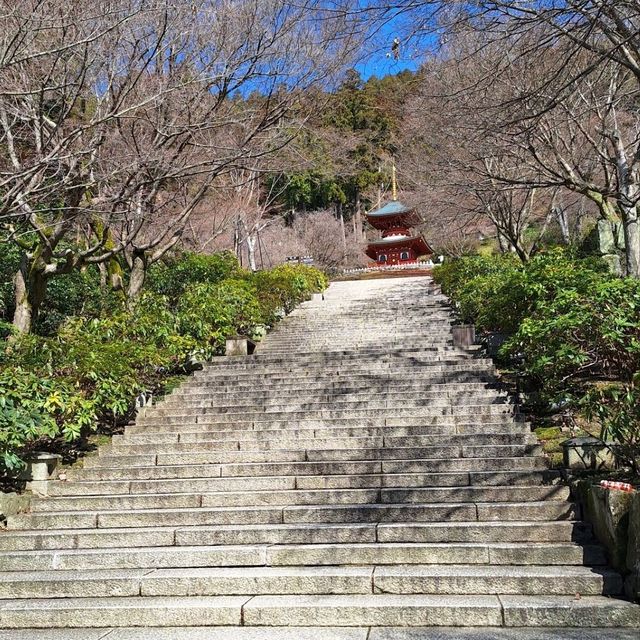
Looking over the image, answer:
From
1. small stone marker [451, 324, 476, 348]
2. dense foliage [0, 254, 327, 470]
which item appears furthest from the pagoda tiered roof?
small stone marker [451, 324, 476, 348]

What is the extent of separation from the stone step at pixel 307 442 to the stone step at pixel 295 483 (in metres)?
0.73

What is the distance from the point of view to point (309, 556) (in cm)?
498

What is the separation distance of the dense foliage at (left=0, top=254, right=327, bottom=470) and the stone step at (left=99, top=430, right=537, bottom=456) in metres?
0.65

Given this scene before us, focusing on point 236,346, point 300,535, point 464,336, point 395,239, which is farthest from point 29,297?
point 395,239

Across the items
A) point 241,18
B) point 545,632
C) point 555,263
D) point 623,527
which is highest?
point 241,18

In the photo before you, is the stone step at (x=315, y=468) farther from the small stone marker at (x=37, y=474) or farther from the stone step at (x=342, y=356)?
the stone step at (x=342, y=356)

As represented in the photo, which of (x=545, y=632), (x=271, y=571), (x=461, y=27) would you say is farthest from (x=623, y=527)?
(x=461, y=27)

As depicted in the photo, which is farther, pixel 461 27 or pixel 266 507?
pixel 266 507

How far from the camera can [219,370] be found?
11.0m

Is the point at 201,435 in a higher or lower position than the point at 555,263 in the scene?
lower

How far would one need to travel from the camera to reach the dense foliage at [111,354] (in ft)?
21.9

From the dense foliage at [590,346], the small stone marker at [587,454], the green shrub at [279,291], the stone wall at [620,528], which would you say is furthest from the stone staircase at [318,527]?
the green shrub at [279,291]

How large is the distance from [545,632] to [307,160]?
27.4ft

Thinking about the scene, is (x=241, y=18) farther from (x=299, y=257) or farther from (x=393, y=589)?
(x=299, y=257)
